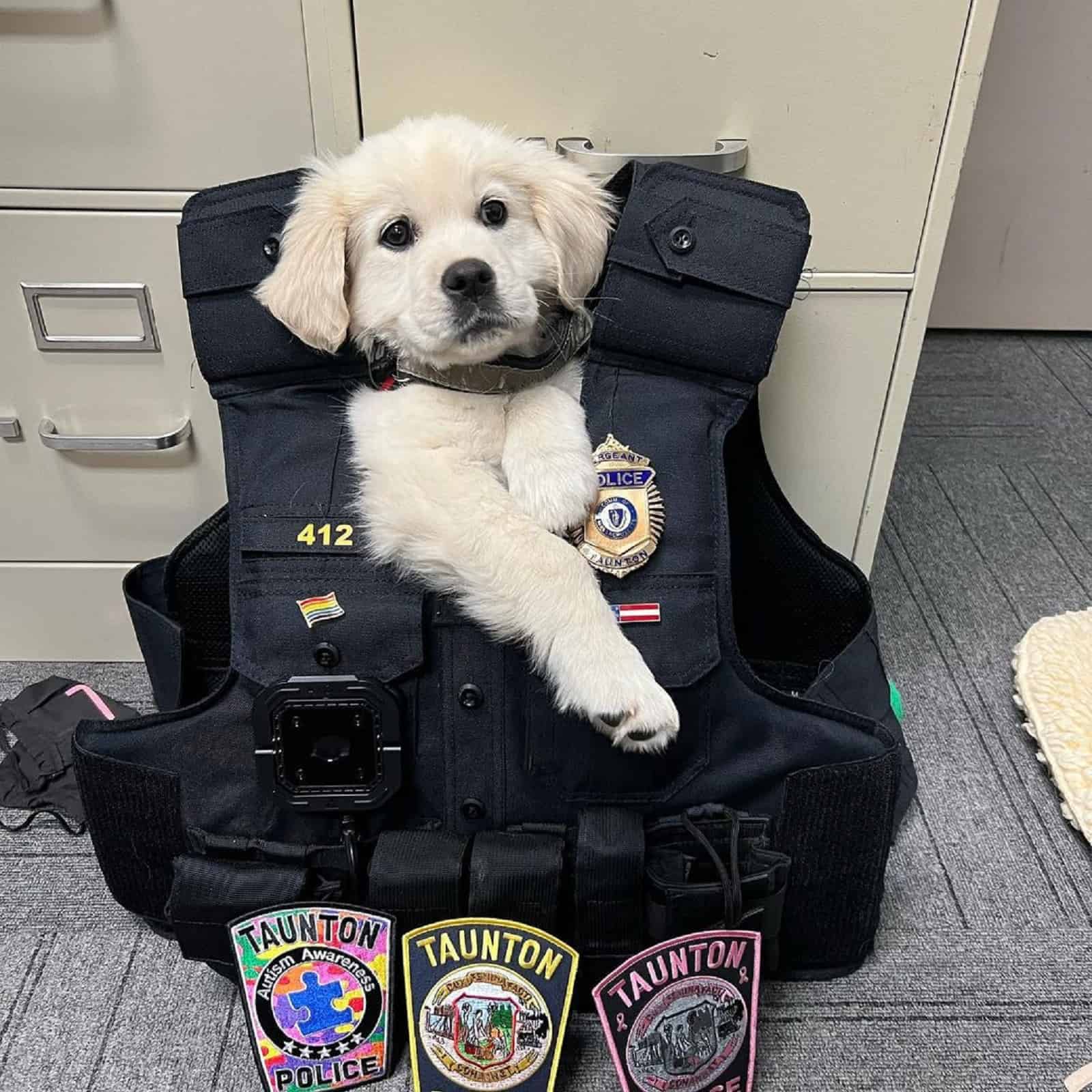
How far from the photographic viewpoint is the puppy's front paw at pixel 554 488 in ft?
→ 2.90

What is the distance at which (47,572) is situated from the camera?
137 centimetres

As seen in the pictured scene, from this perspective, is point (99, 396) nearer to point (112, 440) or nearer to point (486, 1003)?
point (112, 440)

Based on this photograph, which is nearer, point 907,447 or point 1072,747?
point 1072,747

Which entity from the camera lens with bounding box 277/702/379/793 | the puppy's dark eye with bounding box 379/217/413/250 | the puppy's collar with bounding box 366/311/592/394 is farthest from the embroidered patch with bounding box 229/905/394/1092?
the puppy's dark eye with bounding box 379/217/413/250

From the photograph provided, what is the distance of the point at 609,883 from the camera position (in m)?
0.87

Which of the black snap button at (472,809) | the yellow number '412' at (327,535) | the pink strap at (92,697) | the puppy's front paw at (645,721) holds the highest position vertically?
the yellow number '412' at (327,535)

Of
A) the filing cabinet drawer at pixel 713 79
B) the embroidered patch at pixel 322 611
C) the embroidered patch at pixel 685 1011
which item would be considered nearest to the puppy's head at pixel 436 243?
the filing cabinet drawer at pixel 713 79

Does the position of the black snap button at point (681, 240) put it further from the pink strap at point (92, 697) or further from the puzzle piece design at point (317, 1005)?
the pink strap at point (92, 697)

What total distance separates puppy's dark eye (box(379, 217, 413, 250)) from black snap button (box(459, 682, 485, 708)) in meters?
0.42

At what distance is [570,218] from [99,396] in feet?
2.18

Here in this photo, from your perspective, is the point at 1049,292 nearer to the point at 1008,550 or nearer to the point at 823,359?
the point at 1008,550

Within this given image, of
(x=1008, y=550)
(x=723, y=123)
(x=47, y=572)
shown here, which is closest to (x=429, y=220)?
(x=723, y=123)

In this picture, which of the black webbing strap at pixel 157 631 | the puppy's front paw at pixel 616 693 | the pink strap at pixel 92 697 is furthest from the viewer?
the pink strap at pixel 92 697

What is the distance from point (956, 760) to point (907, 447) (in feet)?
2.91
